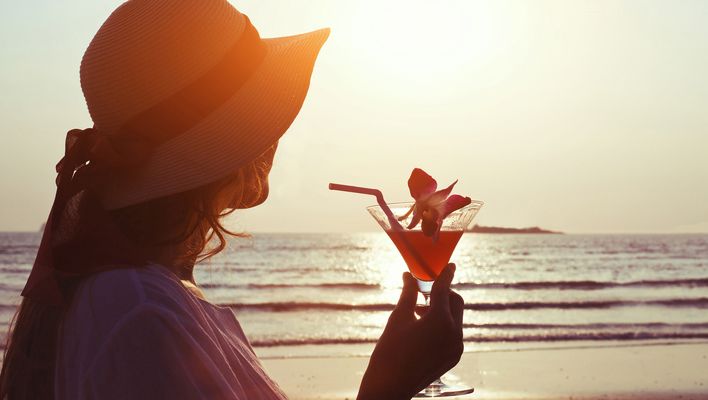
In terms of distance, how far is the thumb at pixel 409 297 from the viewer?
1.91 m

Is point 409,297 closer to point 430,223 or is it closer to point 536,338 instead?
point 430,223

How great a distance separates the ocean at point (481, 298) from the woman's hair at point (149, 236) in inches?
31.0

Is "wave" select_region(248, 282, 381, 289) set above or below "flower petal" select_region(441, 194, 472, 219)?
below

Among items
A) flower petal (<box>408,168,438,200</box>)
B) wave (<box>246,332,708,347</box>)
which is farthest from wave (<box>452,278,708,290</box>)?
flower petal (<box>408,168,438,200</box>)

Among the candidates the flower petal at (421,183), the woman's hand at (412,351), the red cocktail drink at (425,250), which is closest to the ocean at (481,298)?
the red cocktail drink at (425,250)

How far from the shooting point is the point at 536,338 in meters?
14.1

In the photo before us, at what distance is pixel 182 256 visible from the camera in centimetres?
183

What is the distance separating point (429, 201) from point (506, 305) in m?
18.6

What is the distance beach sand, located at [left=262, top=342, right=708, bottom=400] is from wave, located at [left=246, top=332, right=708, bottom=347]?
1.43m

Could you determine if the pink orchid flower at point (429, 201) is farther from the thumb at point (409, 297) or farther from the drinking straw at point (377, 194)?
the thumb at point (409, 297)

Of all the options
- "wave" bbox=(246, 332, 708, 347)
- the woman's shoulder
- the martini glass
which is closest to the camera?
the woman's shoulder

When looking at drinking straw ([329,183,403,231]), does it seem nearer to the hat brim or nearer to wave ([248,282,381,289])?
the hat brim

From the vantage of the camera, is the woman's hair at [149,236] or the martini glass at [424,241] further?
the martini glass at [424,241]

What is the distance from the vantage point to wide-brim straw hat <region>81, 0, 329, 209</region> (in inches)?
69.2
